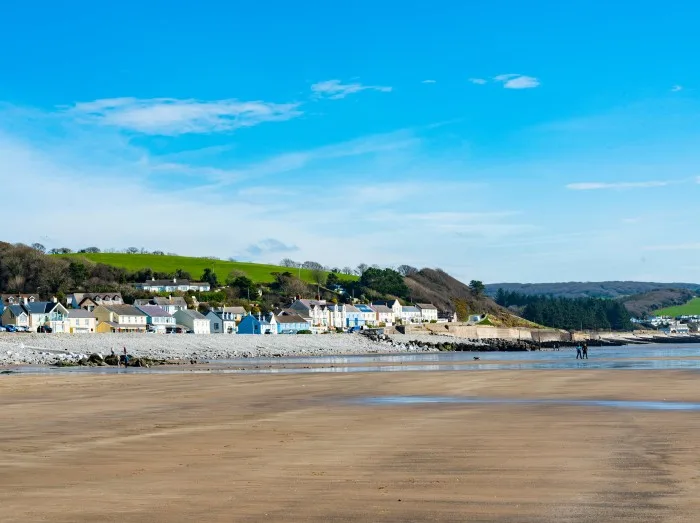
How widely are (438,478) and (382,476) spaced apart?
2.33 feet

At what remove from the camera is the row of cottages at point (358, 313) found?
140 metres

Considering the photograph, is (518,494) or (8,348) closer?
(518,494)

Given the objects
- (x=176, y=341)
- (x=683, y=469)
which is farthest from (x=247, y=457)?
(x=176, y=341)

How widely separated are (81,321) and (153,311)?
39.7 ft

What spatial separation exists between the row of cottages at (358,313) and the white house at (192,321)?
17.8 m

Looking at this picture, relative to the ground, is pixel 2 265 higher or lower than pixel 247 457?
higher

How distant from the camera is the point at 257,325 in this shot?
4690 inches

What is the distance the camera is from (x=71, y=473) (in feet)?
35.5

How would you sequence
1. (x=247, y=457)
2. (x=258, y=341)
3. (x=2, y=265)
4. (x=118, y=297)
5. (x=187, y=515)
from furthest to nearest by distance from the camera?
(x=2, y=265) < (x=118, y=297) < (x=258, y=341) < (x=247, y=457) < (x=187, y=515)

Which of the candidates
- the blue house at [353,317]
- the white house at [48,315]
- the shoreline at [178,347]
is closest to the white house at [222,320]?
the white house at [48,315]

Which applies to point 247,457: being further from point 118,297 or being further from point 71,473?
point 118,297

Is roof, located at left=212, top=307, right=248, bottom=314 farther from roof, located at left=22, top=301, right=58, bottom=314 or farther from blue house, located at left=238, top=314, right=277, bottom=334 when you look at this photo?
roof, located at left=22, top=301, right=58, bottom=314

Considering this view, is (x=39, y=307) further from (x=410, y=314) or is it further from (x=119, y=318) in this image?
(x=410, y=314)

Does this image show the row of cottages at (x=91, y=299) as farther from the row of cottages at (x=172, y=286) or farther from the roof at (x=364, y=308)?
the roof at (x=364, y=308)
